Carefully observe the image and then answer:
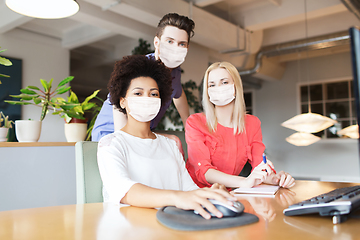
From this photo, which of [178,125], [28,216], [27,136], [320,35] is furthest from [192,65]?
[28,216]

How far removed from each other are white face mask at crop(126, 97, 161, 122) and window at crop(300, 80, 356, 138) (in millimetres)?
8221

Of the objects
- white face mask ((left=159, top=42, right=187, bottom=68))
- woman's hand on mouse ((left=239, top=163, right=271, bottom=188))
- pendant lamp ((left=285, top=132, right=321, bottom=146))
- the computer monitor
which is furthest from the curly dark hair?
pendant lamp ((left=285, top=132, right=321, bottom=146))

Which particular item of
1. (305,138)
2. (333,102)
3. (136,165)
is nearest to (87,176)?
(136,165)

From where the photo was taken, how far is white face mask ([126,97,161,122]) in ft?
4.09

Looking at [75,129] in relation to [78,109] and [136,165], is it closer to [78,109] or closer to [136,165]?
[78,109]

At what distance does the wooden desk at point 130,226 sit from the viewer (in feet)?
1.86

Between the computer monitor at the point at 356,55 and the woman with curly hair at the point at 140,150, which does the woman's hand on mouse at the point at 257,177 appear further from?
the computer monitor at the point at 356,55

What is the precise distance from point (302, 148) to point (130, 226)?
949 centimetres

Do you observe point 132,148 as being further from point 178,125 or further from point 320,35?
point 320,35

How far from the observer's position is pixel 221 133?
166 centimetres

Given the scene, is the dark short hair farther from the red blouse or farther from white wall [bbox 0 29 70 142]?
white wall [bbox 0 29 70 142]

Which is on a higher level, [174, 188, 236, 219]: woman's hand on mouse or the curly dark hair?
the curly dark hair

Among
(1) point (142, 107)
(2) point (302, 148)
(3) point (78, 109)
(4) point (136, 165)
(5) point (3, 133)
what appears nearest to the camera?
(4) point (136, 165)

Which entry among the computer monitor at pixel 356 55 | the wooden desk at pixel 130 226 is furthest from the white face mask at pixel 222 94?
the computer monitor at pixel 356 55
